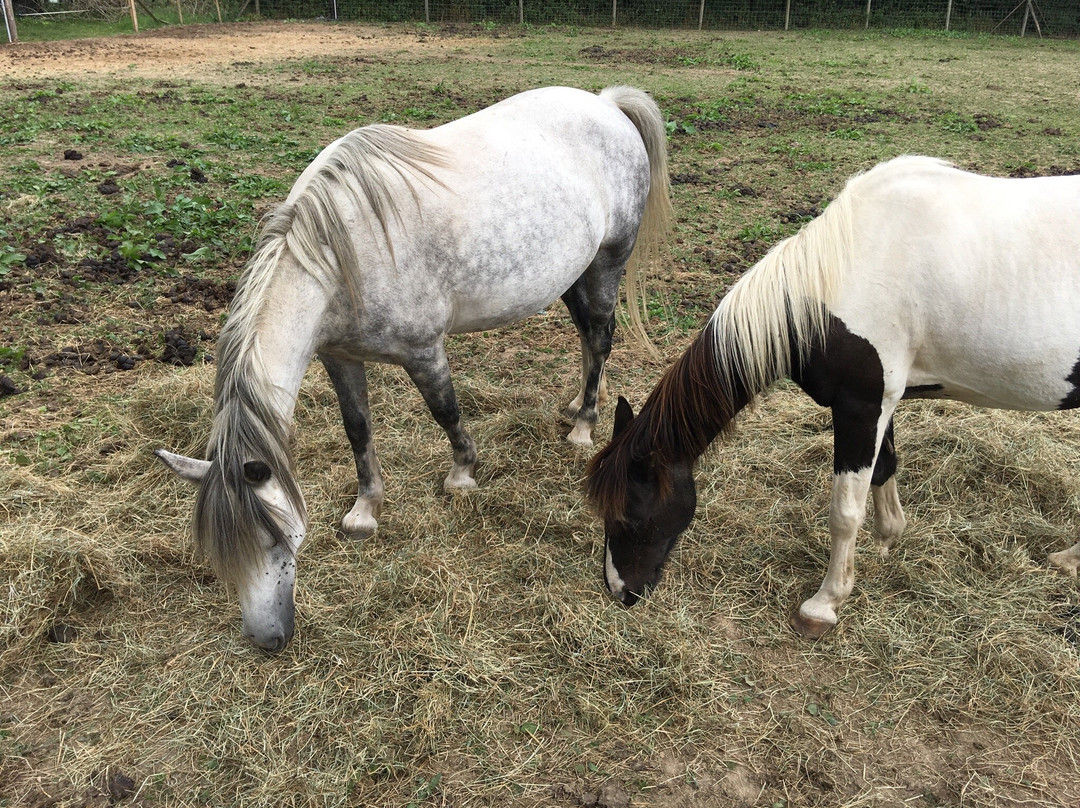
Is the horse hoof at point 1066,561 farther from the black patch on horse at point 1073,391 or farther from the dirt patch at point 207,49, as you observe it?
the dirt patch at point 207,49

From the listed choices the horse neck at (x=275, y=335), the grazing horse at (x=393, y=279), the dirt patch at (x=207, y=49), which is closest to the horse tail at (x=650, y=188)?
the grazing horse at (x=393, y=279)

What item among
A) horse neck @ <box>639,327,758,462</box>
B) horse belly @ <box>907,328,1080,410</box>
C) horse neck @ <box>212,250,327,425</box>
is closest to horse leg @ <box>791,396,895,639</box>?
horse belly @ <box>907,328,1080,410</box>

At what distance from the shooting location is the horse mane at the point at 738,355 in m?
2.56

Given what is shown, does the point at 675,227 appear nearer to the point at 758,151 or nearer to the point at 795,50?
the point at 758,151

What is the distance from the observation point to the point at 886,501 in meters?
3.19

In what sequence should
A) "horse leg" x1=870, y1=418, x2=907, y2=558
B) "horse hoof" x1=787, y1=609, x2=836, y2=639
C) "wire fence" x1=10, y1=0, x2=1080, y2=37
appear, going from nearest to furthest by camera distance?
"horse hoof" x1=787, y1=609, x2=836, y2=639 → "horse leg" x1=870, y1=418, x2=907, y2=558 → "wire fence" x1=10, y1=0, x2=1080, y2=37

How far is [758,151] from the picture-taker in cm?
867

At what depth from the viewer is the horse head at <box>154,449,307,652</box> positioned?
2363 millimetres

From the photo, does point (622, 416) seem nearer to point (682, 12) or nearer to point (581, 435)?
point (581, 435)

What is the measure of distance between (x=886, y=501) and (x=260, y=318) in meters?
2.67

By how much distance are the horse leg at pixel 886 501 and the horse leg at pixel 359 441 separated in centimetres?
221

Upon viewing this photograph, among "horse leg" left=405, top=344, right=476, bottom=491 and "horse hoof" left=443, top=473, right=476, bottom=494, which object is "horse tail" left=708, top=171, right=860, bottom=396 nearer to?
"horse leg" left=405, top=344, right=476, bottom=491

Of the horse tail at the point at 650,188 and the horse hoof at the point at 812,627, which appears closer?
the horse hoof at the point at 812,627

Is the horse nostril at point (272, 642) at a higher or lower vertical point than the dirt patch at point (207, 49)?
lower
